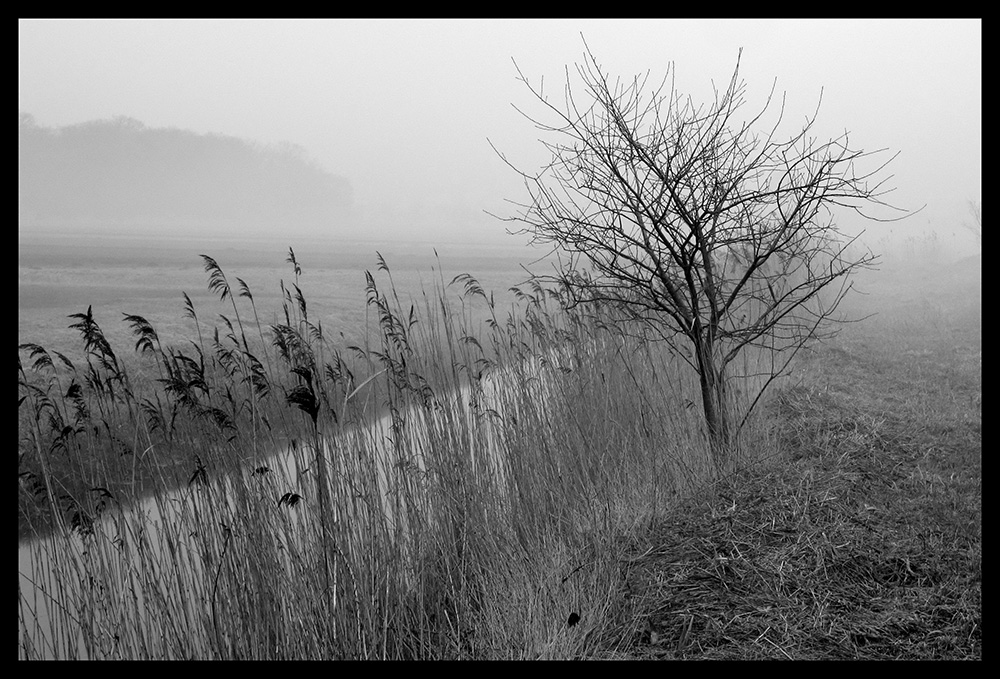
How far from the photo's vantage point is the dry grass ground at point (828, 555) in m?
2.54

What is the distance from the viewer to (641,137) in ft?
12.4

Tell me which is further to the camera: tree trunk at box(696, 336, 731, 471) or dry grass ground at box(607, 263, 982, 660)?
tree trunk at box(696, 336, 731, 471)

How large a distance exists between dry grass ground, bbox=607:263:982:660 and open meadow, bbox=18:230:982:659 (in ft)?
0.04

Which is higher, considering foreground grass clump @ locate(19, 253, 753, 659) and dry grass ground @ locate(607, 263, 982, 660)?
foreground grass clump @ locate(19, 253, 753, 659)

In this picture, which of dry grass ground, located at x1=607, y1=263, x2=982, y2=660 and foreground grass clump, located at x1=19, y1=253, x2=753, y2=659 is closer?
foreground grass clump, located at x1=19, y1=253, x2=753, y2=659

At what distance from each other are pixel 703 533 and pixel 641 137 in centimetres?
214

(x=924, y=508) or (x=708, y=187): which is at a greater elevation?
(x=708, y=187)

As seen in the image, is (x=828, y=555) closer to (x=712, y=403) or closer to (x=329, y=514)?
(x=712, y=403)

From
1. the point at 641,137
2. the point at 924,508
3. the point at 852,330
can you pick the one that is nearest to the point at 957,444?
the point at 924,508

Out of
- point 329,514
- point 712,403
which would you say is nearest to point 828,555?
point 712,403

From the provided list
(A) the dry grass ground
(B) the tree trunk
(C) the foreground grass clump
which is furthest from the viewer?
(B) the tree trunk

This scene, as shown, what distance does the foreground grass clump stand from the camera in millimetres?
2414

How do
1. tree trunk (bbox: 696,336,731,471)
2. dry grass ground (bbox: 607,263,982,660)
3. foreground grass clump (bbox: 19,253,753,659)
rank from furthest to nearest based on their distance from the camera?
tree trunk (bbox: 696,336,731,471)
dry grass ground (bbox: 607,263,982,660)
foreground grass clump (bbox: 19,253,753,659)
